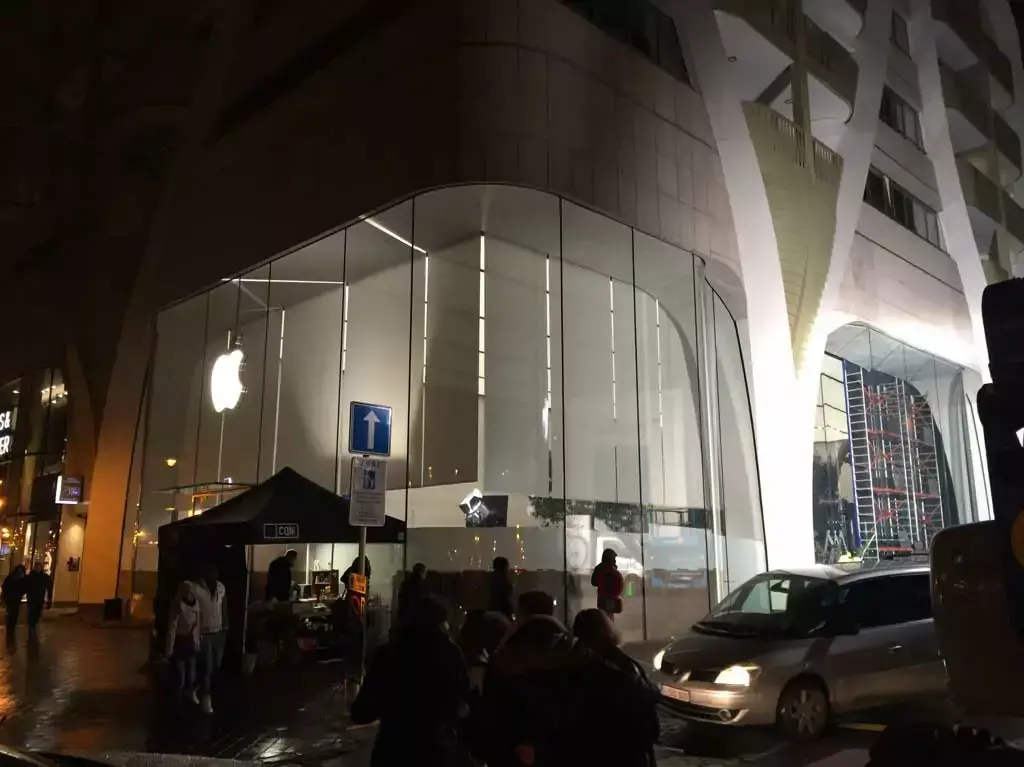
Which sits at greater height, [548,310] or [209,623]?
[548,310]

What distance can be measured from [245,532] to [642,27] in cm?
1222

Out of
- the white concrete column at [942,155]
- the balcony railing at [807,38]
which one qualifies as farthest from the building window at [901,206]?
the balcony railing at [807,38]

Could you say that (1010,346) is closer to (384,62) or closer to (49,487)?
(384,62)

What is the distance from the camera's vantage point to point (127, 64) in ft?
76.3

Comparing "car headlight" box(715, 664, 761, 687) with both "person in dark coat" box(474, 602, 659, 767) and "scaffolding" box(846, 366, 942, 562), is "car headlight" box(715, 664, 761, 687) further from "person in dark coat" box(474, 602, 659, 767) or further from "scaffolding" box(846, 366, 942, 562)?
"scaffolding" box(846, 366, 942, 562)

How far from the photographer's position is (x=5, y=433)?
3300 centimetres

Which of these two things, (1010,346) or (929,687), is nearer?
(1010,346)

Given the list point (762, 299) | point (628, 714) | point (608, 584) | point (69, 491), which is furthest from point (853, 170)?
point (69, 491)

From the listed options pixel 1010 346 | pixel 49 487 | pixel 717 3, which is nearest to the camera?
pixel 1010 346

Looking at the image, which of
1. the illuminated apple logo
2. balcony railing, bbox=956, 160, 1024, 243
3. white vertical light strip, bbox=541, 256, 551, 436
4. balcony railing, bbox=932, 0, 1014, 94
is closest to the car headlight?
white vertical light strip, bbox=541, 256, 551, 436

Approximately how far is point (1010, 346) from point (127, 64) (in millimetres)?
25672

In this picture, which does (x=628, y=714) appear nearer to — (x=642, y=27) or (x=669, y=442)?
(x=669, y=442)

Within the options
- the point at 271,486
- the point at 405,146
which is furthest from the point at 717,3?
the point at 271,486

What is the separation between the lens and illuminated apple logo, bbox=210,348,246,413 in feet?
63.9
